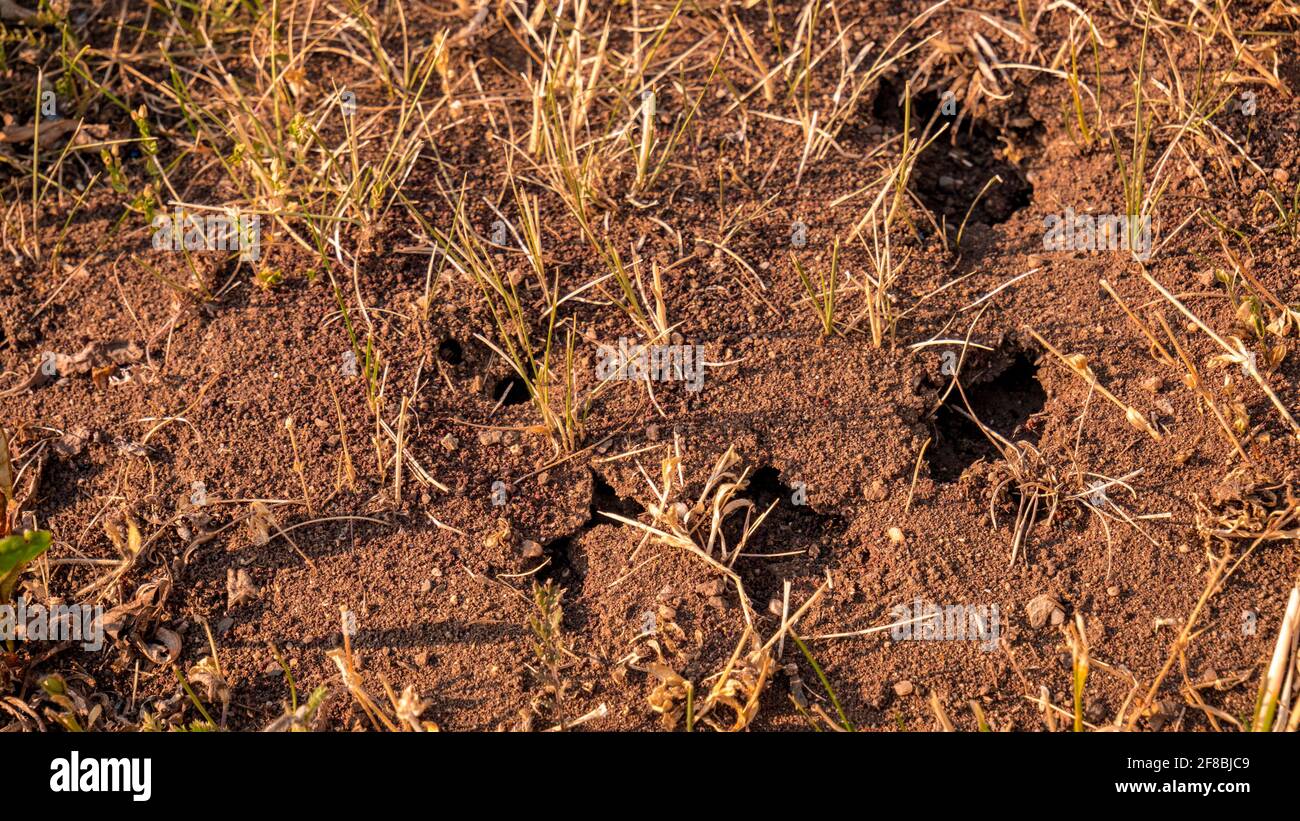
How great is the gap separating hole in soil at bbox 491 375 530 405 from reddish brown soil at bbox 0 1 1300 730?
0.03m

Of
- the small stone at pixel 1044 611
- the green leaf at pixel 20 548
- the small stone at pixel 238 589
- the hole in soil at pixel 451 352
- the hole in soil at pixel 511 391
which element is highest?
the hole in soil at pixel 451 352

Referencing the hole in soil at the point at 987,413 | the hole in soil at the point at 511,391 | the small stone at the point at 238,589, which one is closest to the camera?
the small stone at the point at 238,589

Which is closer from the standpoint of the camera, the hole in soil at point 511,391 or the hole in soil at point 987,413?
the hole in soil at point 987,413

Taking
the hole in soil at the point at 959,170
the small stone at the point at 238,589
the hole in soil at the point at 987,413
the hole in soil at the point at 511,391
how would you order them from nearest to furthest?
the small stone at the point at 238,589 < the hole in soil at the point at 987,413 < the hole in soil at the point at 511,391 < the hole in soil at the point at 959,170

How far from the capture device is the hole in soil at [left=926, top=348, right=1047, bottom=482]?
2342 mm

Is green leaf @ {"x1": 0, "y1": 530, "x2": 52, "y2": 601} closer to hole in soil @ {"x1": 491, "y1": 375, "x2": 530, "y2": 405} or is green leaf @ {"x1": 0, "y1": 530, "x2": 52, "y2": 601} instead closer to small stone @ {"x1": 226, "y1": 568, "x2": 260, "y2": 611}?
small stone @ {"x1": 226, "y1": 568, "x2": 260, "y2": 611}

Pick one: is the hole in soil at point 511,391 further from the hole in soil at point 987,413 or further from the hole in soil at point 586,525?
the hole in soil at point 987,413

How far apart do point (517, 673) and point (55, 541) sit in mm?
1006

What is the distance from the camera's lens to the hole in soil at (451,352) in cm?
248

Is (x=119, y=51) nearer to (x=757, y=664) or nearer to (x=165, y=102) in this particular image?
(x=165, y=102)

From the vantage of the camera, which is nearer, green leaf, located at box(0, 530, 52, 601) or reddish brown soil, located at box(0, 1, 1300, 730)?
green leaf, located at box(0, 530, 52, 601)

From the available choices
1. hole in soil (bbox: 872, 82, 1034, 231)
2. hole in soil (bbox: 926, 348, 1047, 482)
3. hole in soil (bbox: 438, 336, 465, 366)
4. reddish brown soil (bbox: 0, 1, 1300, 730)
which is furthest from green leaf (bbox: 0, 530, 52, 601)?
hole in soil (bbox: 872, 82, 1034, 231)

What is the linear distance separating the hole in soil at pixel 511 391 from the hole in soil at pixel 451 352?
0.10 meters

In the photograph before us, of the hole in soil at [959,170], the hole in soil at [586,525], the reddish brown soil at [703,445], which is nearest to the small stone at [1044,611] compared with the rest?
the reddish brown soil at [703,445]
